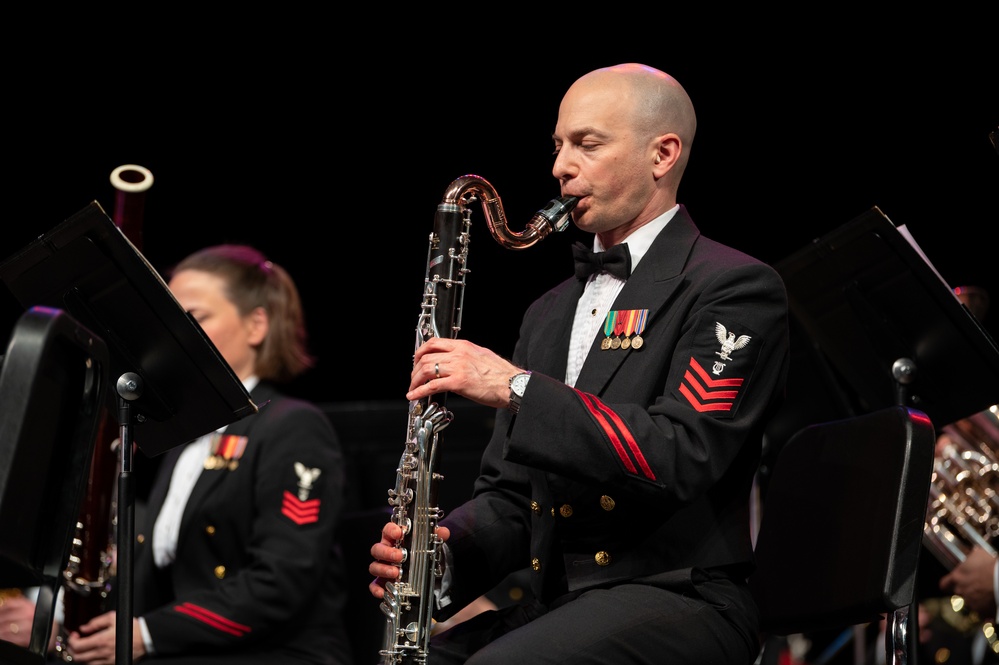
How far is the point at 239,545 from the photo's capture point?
3.72 metres

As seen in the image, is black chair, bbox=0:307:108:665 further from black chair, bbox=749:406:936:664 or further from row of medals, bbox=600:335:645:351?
black chair, bbox=749:406:936:664

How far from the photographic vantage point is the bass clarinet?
246 cm

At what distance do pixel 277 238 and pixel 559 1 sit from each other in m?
→ 2.12

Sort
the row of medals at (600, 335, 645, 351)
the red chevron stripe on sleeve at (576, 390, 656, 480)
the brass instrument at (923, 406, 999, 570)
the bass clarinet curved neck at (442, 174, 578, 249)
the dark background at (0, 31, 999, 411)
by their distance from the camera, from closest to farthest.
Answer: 1. the red chevron stripe on sleeve at (576, 390, 656, 480)
2. the row of medals at (600, 335, 645, 351)
3. the bass clarinet curved neck at (442, 174, 578, 249)
4. the brass instrument at (923, 406, 999, 570)
5. the dark background at (0, 31, 999, 411)

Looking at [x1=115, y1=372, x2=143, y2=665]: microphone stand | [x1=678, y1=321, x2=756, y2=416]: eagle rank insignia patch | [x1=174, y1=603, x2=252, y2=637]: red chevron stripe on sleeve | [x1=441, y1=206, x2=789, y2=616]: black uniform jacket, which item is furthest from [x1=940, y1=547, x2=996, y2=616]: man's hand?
[x1=115, y1=372, x2=143, y2=665]: microphone stand

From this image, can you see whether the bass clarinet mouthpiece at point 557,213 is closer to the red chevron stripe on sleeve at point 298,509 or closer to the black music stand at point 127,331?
the black music stand at point 127,331

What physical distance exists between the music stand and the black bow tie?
0.65 m

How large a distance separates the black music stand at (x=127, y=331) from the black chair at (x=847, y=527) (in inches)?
51.6

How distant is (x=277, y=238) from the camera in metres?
6.54

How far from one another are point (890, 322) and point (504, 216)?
1122mm

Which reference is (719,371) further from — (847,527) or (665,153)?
(665,153)

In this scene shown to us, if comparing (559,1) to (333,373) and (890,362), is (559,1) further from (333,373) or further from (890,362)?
(890,362)

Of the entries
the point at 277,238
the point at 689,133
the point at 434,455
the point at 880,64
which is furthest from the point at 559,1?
the point at 434,455

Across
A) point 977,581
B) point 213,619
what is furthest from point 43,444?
point 977,581
